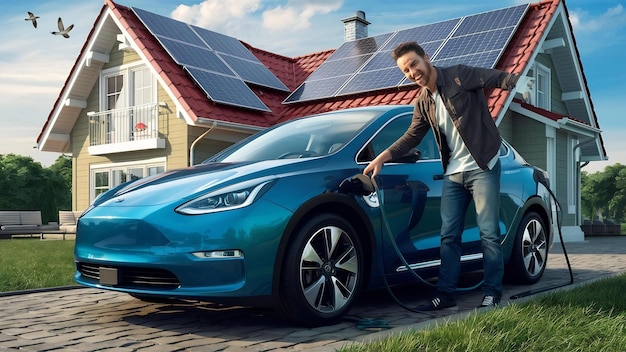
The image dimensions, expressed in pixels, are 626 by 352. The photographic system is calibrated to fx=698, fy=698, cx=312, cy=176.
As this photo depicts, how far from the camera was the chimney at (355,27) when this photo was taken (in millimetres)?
22516

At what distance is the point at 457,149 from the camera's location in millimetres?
5297

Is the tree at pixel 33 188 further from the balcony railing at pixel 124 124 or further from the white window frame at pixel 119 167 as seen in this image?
the balcony railing at pixel 124 124

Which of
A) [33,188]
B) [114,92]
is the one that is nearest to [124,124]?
[114,92]

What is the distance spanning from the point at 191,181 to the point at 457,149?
2017 mm

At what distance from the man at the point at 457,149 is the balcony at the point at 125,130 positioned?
509 inches

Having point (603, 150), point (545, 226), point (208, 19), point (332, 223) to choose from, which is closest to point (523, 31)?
point (603, 150)

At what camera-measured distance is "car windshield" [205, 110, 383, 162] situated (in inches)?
207

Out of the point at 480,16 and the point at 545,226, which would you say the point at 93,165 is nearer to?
the point at 480,16

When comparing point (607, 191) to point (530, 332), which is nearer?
point (530, 332)

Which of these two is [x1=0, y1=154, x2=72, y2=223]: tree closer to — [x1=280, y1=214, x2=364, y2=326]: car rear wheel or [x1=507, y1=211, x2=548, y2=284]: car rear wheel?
[x1=507, y1=211, x2=548, y2=284]: car rear wheel

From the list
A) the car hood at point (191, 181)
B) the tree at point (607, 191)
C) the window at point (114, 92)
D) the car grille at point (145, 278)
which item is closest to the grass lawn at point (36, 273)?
the car hood at point (191, 181)

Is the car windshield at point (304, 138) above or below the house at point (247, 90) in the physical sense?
below

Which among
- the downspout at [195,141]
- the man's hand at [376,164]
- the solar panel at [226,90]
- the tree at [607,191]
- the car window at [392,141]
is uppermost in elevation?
the solar panel at [226,90]

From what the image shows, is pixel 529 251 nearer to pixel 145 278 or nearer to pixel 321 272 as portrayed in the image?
pixel 321 272
